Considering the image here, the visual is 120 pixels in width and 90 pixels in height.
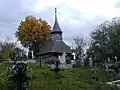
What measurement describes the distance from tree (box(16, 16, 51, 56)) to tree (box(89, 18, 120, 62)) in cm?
941

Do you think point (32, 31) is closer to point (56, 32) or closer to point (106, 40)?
point (56, 32)

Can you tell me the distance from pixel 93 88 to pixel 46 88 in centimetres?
301

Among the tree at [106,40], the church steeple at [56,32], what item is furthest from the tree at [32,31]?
the tree at [106,40]

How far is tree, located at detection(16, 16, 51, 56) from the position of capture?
206 feet

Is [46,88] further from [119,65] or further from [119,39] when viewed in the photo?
[119,39]

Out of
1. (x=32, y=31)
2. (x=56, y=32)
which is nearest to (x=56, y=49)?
(x=56, y=32)

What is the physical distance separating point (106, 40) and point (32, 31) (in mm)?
14056

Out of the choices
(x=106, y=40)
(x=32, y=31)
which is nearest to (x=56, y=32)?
(x=32, y=31)

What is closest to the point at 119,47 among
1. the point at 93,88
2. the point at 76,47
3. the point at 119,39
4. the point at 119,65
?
the point at 119,39

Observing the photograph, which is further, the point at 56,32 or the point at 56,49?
the point at 56,32

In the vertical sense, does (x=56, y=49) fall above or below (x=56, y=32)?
below

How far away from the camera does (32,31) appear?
6284cm

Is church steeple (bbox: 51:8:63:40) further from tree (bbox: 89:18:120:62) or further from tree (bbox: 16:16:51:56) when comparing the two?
tree (bbox: 89:18:120:62)

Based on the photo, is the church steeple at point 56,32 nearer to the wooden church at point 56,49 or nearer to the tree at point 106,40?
the wooden church at point 56,49
